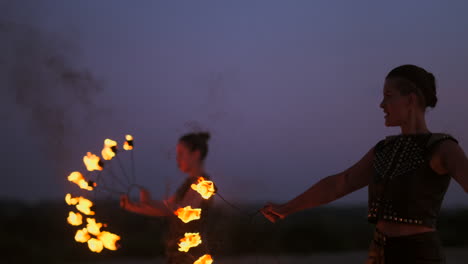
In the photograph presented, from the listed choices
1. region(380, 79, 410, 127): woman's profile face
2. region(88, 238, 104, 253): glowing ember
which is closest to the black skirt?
region(380, 79, 410, 127): woman's profile face

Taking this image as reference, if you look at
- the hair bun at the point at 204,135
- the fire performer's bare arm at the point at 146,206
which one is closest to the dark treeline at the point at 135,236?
the hair bun at the point at 204,135

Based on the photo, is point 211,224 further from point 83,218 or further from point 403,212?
point 403,212

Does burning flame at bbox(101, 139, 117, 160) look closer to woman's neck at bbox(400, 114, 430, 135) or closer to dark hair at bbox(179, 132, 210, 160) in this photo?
dark hair at bbox(179, 132, 210, 160)

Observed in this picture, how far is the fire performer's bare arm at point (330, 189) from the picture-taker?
309 centimetres

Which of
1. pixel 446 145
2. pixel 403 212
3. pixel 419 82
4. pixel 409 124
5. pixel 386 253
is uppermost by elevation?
pixel 419 82

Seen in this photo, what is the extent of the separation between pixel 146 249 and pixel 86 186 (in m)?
8.59

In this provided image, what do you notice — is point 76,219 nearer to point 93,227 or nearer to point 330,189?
point 93,227

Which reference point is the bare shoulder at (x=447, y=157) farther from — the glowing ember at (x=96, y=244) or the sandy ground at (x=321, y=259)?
the sandy ground at (x=321, y=259)

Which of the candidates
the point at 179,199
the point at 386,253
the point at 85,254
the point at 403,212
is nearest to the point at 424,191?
the point at 403,212

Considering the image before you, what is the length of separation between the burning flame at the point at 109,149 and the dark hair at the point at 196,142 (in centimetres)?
121

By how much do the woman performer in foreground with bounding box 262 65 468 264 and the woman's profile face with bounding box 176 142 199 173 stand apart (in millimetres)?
1867

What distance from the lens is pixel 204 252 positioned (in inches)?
163

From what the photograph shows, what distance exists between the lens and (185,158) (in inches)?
178

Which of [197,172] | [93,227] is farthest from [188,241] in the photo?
[197,172]
